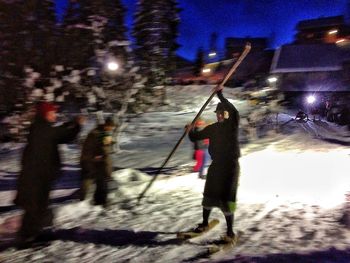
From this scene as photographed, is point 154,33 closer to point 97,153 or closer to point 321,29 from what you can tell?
point 97,153

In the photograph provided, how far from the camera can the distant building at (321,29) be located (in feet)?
205

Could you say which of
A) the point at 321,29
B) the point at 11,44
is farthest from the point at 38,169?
the point at 321,29

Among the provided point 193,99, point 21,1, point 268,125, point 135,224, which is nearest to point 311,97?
point 193,99

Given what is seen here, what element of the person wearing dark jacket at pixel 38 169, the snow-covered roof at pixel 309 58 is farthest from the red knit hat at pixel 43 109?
the snow-covered roof at pixel 309 58

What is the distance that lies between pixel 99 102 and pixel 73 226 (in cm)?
1073

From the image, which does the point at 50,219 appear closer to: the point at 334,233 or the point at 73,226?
the point at 73,226

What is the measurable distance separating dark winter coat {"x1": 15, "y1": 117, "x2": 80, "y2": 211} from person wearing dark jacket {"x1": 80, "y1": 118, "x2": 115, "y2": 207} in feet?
6.74

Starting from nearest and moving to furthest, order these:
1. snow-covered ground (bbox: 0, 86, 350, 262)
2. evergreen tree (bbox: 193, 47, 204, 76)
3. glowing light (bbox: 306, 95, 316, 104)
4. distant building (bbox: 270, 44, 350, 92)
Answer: snow-covered ground (bbox: 0, 86, 350, 262) → glowing light (bbox: 306, 95, 316, 104) → distant building (bbox: 270, 44, 350, 92) → evergreen tree (bbox: 193, 47, 204, 76)

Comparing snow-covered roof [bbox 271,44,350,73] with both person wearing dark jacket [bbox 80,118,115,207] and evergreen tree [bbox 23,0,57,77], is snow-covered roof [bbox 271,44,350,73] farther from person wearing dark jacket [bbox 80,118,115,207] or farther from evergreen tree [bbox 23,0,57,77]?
person wearing dark jacket [bbox 80,118,115,207]

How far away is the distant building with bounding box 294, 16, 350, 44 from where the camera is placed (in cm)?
6247

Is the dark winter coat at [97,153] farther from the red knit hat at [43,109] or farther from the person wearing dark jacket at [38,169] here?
the red knit hat at [43,109]

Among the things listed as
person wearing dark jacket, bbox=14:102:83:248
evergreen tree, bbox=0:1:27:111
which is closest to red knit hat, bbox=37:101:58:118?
person wearing dark jacket, bbox=14:102:83:248

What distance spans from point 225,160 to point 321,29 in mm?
63236

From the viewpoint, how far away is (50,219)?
21.4 feet
